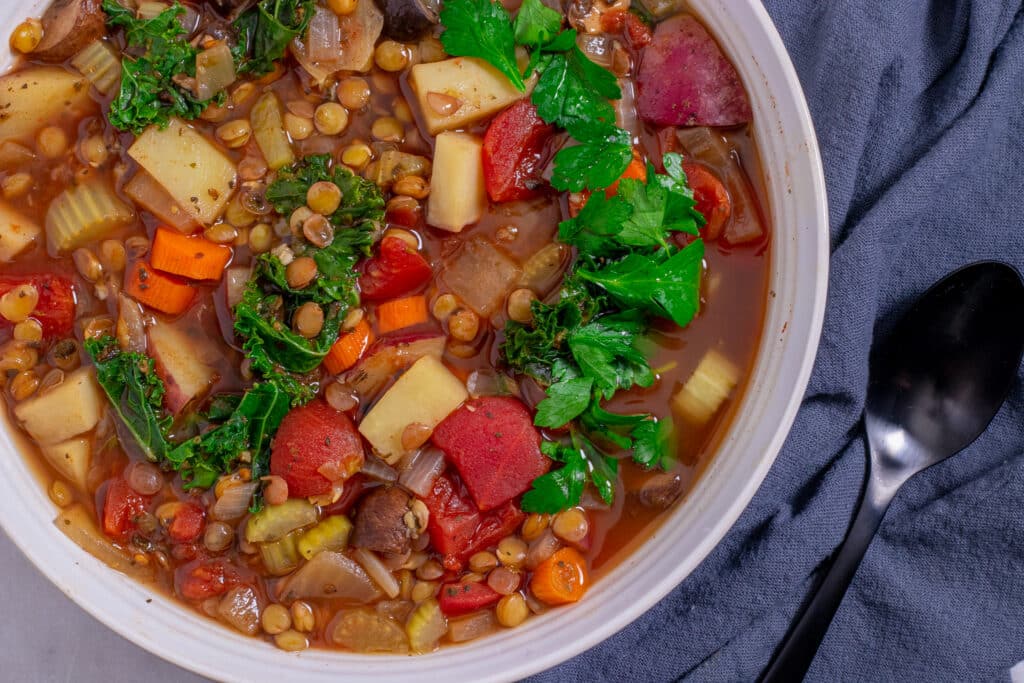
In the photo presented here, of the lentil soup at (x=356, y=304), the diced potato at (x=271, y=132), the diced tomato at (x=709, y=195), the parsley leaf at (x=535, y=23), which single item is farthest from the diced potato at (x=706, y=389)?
the diced potato at (x=271, y=132)

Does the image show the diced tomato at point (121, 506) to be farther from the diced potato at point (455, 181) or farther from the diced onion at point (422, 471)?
the diced potato at point (455, 181)

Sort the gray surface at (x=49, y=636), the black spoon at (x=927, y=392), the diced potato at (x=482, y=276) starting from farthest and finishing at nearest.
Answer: the gray surface at (x=49, y=636) → the black spoon at (x=927, y=392) → the diced potato at (x=482, y=276)

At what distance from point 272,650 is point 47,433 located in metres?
1.16

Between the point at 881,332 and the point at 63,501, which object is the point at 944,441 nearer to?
the point at 881,332

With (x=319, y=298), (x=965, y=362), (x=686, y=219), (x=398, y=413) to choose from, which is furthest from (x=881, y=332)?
(x=319, y=298)

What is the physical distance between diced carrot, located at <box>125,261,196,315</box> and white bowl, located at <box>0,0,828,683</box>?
763mm

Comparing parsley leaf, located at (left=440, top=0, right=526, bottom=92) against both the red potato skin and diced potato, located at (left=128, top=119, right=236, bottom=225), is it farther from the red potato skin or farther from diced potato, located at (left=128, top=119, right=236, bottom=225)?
diced potato, located at (left=128, top=119, right=236, bottom=225)

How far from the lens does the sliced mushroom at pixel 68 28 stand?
3221mm

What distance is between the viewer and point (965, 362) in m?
3.61

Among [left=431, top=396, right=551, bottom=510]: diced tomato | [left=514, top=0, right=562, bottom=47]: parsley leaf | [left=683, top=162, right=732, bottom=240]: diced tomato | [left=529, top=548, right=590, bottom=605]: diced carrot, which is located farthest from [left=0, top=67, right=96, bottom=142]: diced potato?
[left=529, top=548, right=590, bottom=605]: diced carrot

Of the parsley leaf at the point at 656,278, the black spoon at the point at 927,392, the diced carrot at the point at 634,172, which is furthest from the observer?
the black spoon at the point at 927,392

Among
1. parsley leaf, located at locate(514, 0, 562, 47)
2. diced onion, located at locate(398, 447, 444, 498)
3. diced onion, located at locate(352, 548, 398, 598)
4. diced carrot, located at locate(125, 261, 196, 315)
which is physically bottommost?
→ diced onion, located at locate(352, 548, 398, 598)

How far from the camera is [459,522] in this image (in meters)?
3.25

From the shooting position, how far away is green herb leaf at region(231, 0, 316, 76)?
3180 mm
